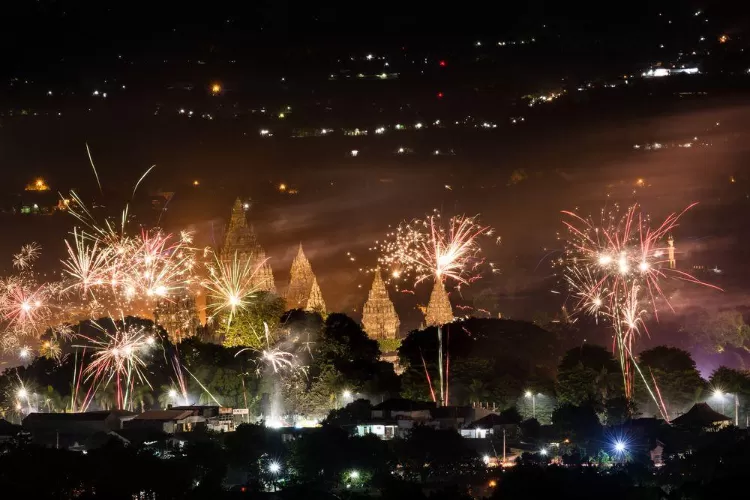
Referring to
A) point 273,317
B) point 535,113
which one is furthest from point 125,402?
point 535,113

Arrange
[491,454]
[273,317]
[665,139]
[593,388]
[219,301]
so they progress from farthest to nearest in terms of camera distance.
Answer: [665,139] → [219,301] → [273,317] → [593,388] → [491,454]

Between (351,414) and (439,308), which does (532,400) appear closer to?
(351,414)

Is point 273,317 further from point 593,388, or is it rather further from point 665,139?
point 665,139

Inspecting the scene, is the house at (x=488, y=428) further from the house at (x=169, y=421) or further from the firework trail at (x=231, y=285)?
the firework trail at (x=231, y=285)

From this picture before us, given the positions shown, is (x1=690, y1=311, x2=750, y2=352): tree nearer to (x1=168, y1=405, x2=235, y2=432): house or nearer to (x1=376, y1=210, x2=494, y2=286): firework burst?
(x1=376, y1=210, x2=494, y2=286): firework burst

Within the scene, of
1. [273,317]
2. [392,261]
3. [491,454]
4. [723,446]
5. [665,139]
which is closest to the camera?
[723,446]

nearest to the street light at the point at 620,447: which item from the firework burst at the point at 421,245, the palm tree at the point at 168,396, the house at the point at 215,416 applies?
the house at the point at 215,416
